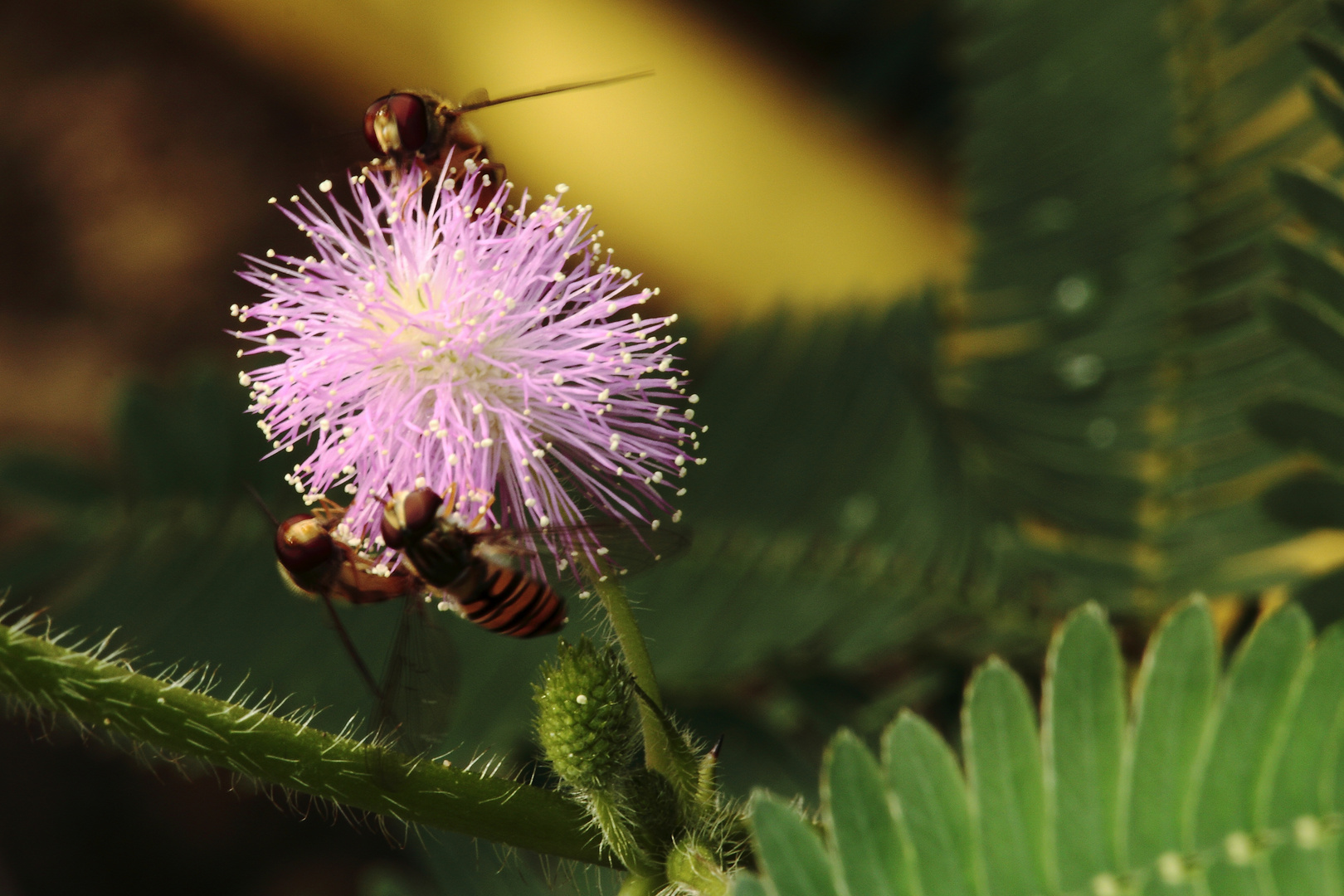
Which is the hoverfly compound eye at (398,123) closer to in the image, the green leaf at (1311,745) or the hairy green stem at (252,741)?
the hairy green stem at (252,741)

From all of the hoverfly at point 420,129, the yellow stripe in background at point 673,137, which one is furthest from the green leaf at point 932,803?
the yellow stripe in background at point 673,137

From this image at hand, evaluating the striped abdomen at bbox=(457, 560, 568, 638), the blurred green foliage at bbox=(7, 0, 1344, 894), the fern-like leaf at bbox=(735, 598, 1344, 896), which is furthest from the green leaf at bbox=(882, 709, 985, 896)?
the blurred green foliage at bbox=(7, 0, 1344, 894)

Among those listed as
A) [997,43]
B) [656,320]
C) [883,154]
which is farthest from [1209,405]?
[883,154]

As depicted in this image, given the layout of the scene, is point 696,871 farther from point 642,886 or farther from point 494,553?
point 494,553

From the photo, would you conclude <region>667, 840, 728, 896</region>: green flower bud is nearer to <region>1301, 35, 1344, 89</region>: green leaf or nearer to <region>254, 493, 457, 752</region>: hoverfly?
<region>254, 493, 457, 752</region>: hoverfly

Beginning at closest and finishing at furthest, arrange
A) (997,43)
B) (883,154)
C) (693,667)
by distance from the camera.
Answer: (693,667), (997,43), (883,154)

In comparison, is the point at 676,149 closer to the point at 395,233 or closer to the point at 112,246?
the point at 112,246

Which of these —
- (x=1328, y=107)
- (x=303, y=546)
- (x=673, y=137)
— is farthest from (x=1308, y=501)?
(x=673, y=137)
